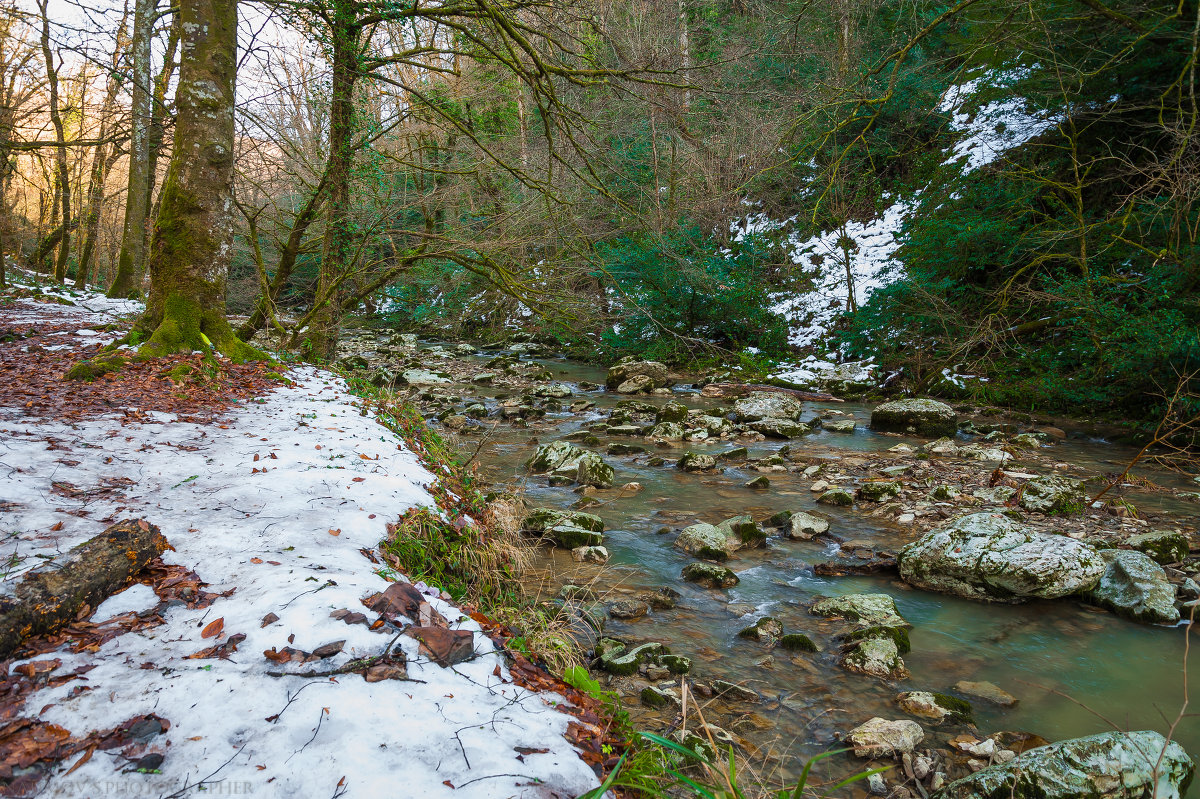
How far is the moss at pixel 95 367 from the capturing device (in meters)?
5.02

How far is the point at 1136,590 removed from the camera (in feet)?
14.0

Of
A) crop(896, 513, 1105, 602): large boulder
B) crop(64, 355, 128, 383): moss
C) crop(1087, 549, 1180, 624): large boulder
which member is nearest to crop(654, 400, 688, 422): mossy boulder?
crop(896, 513, 1105, 602): large boulder

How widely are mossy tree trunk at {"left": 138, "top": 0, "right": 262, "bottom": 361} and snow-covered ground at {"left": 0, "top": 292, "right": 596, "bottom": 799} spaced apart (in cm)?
227

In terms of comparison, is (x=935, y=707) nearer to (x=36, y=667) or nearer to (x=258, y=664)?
(x=258, y=664)

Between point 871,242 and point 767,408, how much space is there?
24.7 ft

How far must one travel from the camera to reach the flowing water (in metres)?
3.28

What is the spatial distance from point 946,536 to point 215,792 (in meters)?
5.10

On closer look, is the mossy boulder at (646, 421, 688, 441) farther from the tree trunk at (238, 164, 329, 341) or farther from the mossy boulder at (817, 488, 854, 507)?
the tree trunk at (238, 164, 329, 341)

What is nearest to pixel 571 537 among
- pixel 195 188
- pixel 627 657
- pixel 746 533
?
pixel 746 533

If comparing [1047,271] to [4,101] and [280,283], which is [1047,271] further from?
[4,101]

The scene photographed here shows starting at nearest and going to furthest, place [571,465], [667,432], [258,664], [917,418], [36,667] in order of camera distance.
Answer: [36,667] < [258,664] < [571,465] < [917,418] < [667,432]

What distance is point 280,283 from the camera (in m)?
8.26

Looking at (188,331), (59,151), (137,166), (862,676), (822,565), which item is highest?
(59,151)

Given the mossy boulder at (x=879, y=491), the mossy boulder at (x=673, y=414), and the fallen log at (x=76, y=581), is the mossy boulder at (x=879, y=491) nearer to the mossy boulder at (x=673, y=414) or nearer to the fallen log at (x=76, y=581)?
the mossy boulder at (x=673, y=414)
